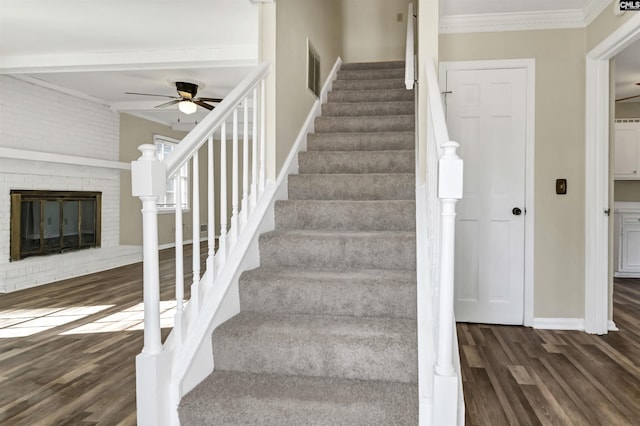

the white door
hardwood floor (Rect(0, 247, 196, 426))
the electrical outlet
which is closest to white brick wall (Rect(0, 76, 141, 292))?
hardwood floor (Rect(0, 247, 196, 426))

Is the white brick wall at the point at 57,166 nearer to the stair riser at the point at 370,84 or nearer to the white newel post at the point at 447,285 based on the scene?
the stair riser at the point at 370,84

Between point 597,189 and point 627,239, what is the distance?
2.94 meters

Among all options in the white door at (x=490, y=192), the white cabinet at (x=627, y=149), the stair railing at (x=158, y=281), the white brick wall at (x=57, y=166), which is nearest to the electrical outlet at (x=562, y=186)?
the white door at (x=490, y=192)

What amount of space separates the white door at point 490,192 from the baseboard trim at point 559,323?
0.43 feet

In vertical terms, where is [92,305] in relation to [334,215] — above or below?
below

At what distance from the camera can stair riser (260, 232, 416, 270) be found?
7.41 ft

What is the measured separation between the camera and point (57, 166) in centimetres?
550

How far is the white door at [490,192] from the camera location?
3355mm

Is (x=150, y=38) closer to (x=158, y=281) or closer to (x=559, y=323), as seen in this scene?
(x=158, y=281)

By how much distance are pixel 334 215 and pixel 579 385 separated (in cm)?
165

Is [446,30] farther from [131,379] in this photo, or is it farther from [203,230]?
[203,230]

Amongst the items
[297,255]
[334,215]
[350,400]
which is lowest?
[350,400]

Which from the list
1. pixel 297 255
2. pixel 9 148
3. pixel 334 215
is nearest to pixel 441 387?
pixel 297 255

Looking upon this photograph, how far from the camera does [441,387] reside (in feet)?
4.53
